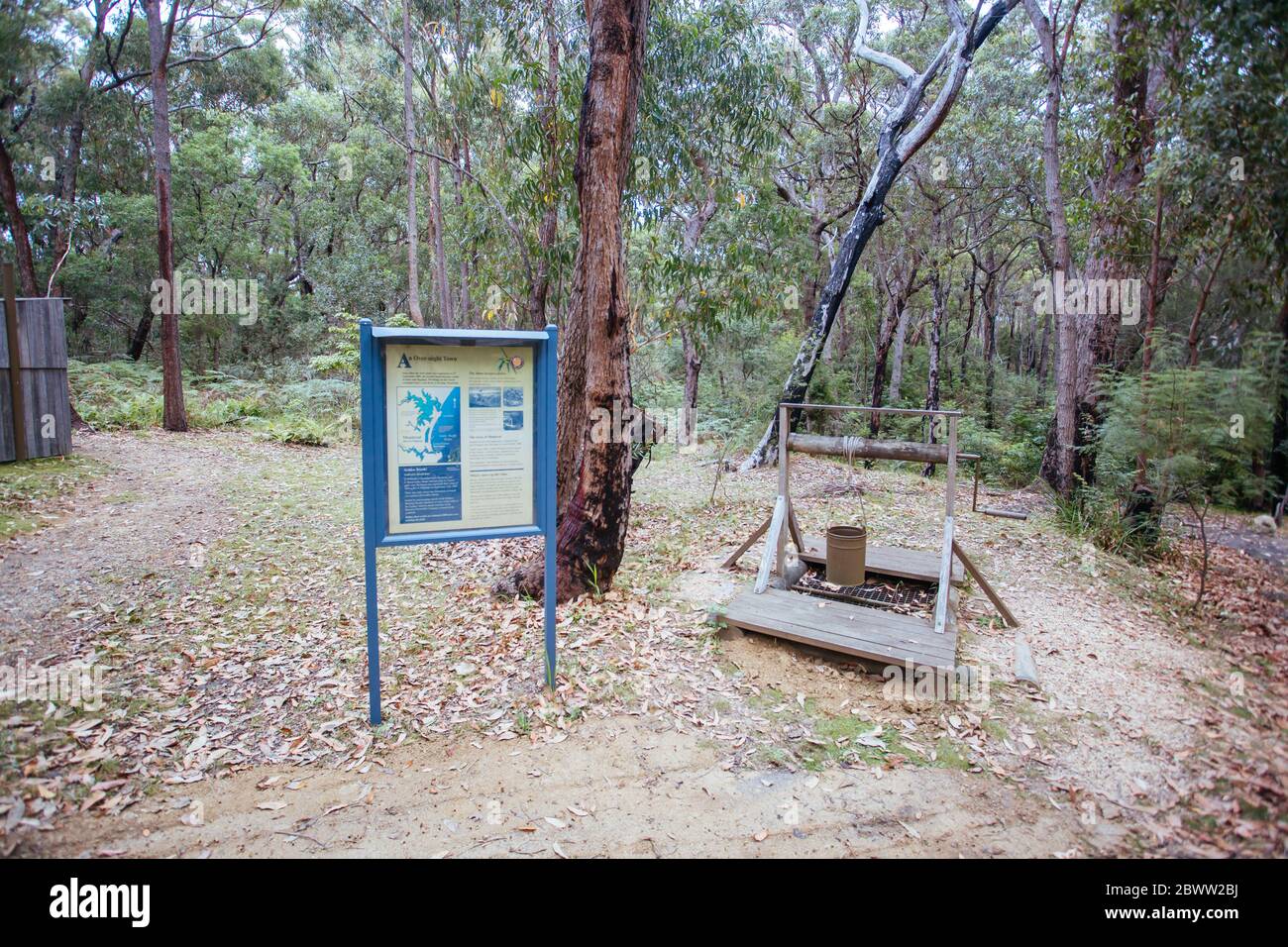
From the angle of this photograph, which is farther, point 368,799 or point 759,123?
point 759,123

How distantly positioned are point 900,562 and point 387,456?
188 inches

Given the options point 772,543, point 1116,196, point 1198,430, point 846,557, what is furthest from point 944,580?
point 1116,196

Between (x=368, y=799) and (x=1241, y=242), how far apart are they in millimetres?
5202

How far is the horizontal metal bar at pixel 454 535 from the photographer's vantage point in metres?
3.66

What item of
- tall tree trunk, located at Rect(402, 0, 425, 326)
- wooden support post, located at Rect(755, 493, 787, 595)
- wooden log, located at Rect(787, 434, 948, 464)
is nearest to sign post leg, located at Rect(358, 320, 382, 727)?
wooden support post, located at Rect(755, 493, 787, 595)

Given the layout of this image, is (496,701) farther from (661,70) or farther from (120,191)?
(120,191)

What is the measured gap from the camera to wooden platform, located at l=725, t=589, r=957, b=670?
4.38 metres

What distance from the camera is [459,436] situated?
382cm

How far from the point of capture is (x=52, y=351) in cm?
904

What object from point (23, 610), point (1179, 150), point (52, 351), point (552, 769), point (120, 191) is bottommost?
point (552, 769)

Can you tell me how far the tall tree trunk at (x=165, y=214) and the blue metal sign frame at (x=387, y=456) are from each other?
11.3 m

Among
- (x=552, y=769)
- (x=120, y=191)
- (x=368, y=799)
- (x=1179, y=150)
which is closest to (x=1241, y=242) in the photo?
(x=1179, y=150)

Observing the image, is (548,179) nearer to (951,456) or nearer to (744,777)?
(951,456)

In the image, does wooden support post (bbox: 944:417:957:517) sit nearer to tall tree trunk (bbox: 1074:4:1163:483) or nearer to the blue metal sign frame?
tall tree trunk (bbox: 1074:4:1163:483)
